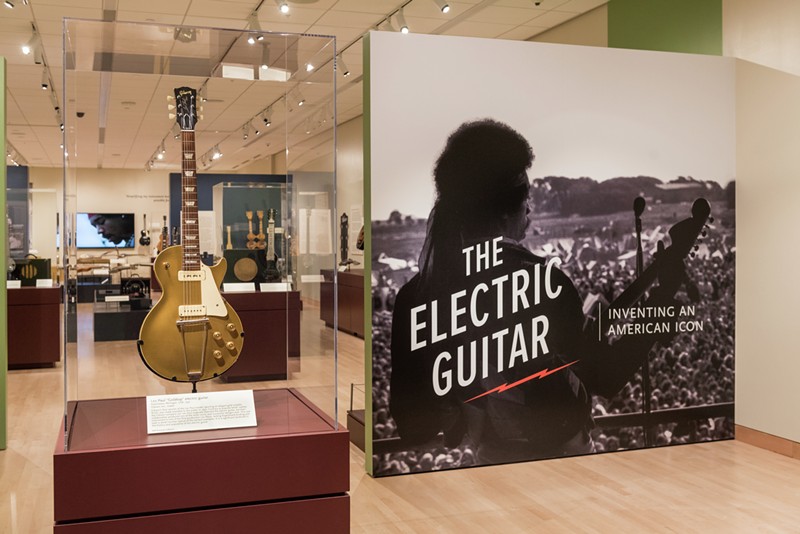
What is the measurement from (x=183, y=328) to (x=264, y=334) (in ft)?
0.79

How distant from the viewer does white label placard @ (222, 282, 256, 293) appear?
252 centimetres

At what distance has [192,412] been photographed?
2.48 meters

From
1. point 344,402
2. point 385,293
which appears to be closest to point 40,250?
point 344,402

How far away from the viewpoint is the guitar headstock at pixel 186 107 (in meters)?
2.54

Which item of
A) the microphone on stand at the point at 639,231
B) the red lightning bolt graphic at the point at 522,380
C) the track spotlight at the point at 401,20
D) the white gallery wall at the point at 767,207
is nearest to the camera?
the red lightning bolt graphic at the point at 522,380

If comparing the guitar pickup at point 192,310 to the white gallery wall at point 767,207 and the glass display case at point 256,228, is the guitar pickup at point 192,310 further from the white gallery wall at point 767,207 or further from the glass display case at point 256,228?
the white gallery wall at point 767,207

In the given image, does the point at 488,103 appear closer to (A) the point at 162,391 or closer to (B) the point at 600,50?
(B) the point at 600,50

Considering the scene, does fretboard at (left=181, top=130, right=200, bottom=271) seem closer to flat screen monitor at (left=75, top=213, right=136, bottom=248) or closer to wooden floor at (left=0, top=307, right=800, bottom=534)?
flat screen monitor at (left=75, top=213, right=136, bottom=248)

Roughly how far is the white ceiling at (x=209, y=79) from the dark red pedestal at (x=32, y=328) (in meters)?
1.52

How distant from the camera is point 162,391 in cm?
255

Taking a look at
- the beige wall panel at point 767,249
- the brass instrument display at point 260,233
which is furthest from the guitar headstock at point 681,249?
the brass instrument display at point 260,233

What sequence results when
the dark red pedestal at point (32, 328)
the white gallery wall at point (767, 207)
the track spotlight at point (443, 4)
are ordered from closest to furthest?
the white gallery wall at point (767, 207)
the track spotlight at point (443, 4)
the dark red pedestal at point (32, 328)

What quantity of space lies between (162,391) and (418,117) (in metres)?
2.52

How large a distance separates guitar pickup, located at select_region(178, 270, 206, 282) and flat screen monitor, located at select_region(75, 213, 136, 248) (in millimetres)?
246
